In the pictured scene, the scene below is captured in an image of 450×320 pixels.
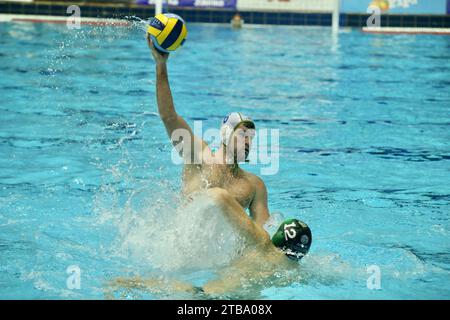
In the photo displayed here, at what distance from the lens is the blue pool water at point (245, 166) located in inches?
169

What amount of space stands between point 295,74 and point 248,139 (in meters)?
6.75

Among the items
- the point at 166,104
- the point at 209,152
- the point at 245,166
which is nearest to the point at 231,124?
the point at 209,152

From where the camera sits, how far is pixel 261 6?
15.1 meters

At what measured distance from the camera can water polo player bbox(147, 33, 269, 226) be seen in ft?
13.5

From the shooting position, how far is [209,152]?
14.1 feet

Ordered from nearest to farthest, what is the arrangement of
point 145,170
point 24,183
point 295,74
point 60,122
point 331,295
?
point 331,295, point 24,183, point 145,170, point 60,122, point 295,74

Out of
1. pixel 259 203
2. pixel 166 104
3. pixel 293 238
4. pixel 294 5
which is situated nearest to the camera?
pixel 293 238

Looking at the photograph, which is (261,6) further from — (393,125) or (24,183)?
(24,183)

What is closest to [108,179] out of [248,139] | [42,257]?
[42,257]

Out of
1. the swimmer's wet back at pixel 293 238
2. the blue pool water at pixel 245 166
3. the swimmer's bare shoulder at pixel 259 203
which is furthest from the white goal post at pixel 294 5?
the swimmer's wet back at pixel 293 238

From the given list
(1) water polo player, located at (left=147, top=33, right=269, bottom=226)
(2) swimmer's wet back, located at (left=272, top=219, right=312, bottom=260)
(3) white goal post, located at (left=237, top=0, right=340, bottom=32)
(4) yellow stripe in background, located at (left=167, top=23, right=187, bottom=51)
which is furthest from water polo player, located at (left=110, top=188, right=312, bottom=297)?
(3) white goal post, located at (left=237, top=0, right=340, bottom=32)

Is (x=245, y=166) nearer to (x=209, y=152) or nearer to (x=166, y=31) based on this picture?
(x=209, y=152)

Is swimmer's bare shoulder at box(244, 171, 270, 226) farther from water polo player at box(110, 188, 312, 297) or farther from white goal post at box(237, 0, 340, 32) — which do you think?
white goal post at box(237, 0, 340, 32)

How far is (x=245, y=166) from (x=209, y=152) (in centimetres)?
243
